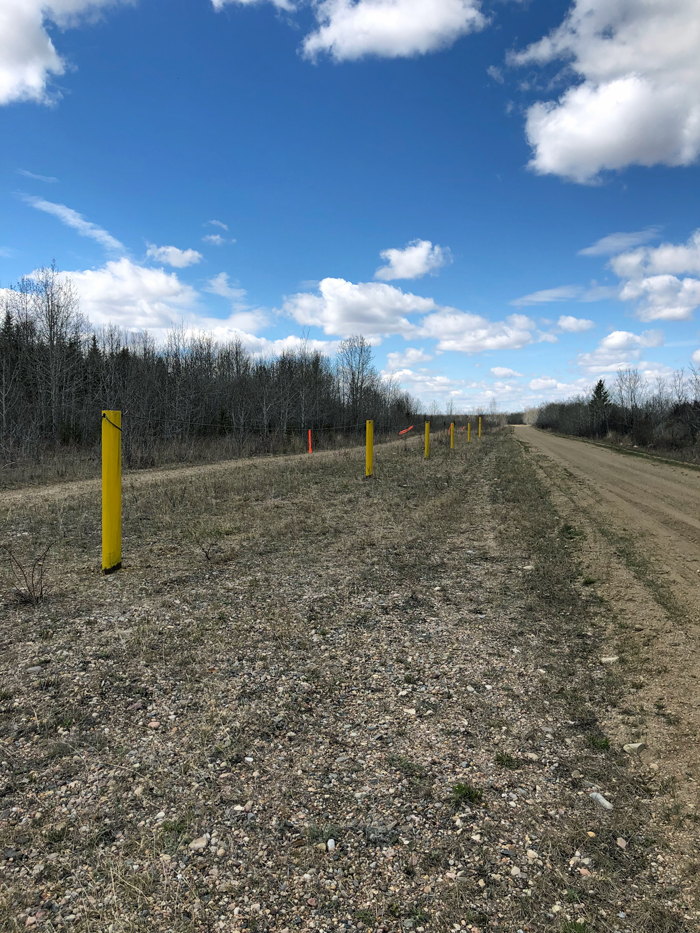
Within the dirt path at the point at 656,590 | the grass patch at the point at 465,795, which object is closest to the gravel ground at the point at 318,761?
the grass patch at the point at 465,795

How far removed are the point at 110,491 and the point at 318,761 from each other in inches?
162

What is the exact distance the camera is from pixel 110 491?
228 inches

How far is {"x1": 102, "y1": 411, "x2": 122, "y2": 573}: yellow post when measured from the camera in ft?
18.9

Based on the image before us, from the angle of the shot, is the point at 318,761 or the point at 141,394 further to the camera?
the point at 141,394

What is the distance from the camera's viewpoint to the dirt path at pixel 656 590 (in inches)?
123

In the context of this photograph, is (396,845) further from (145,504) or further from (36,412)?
(36,412)

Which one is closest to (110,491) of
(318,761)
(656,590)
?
(318,761)

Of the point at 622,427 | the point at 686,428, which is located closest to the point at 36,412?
the point at 686,428

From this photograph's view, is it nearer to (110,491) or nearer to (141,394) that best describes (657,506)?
(110,491)

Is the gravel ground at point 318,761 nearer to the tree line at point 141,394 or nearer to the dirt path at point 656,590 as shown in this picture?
the dirt path at point 656,590

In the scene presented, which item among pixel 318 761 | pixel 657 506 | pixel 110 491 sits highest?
Answer: pixel 110 491

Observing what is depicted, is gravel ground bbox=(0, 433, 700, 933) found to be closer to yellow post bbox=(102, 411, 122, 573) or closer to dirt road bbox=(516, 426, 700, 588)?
yellow post bbox=(102, 411, 122, 573)

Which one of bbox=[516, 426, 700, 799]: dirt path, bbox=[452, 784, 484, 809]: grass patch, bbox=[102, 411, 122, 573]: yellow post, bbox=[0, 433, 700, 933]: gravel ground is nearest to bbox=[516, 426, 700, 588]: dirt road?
bbox=[516, 426, 700, 799]: dirt path

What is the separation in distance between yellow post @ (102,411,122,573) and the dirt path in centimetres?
512
